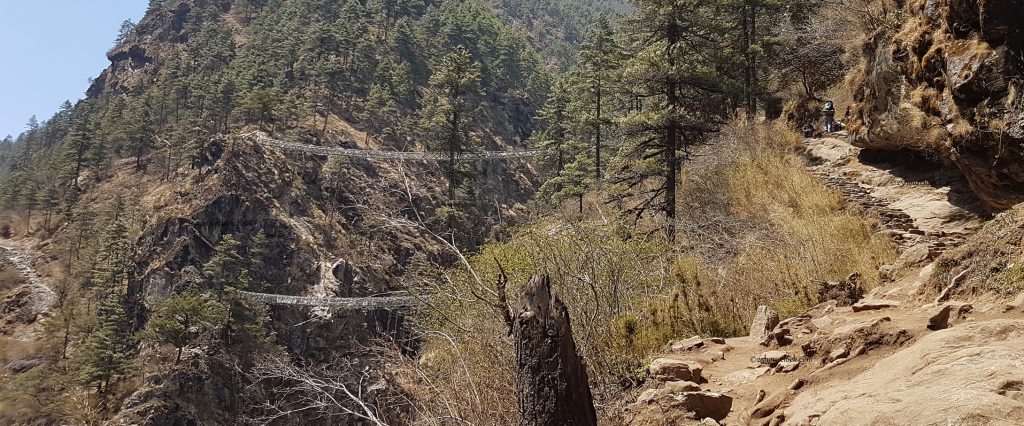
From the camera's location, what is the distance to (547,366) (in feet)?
11.4

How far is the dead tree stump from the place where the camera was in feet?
11.2

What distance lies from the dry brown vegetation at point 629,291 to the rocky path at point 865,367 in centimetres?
50

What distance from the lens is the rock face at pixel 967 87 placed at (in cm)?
536

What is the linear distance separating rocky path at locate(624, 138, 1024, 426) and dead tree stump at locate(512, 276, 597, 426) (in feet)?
1.97

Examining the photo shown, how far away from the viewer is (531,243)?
26.7 ft

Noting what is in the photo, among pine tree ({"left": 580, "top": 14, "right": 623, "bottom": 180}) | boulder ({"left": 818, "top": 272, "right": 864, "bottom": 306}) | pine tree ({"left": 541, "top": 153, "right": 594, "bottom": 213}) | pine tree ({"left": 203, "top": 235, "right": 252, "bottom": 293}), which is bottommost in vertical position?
pine tree ({"left": 203, "top": 235, "right": 252, "bottom": 293})

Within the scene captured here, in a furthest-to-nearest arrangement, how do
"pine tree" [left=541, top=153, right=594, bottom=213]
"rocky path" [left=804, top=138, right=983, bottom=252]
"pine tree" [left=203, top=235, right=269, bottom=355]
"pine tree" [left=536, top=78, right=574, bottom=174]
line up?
1. "pine tree" [left=536, top=78, right=574, bottom=174]
2. "pine tree" [left=203, top=235, right=269, bottom=355]
3. "pine tree" [left=541, top=153, right=594, bottom=213]
4. "rocky path" [left=804, top=138, right=983, bottom=252]

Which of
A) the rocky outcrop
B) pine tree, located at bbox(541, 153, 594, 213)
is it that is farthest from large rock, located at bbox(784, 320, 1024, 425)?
the rocky outcrop

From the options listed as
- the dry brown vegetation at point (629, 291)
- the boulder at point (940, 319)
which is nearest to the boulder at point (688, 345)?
the dry brown vegetation at point (629, 291)

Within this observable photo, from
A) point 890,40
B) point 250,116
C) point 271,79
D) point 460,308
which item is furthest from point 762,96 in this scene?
point 271,79

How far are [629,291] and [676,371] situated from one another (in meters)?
2.19

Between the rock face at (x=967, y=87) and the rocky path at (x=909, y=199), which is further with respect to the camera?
the rocky path at (x=909, y=199)

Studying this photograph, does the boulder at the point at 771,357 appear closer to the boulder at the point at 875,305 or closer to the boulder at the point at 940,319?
the boulder at the point at 875,305

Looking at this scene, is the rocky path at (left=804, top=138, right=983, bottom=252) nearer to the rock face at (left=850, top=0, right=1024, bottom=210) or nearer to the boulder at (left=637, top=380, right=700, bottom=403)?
the rock face at (left=850, top=0, right=1024, bottom=210)
